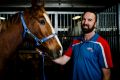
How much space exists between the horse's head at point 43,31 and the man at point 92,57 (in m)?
0.34

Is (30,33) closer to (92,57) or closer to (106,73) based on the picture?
(92,57)

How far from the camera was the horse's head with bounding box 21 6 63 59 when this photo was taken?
10.7ft

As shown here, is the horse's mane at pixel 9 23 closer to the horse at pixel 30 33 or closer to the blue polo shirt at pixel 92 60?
the horse at pixel 30 33

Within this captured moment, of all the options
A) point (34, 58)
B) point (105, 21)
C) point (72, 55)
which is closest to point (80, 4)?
point (105, 21)

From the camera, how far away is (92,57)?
10.2 ft

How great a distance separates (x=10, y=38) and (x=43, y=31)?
48 cm

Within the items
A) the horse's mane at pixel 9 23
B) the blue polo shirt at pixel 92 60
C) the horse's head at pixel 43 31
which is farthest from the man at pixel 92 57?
the horse's mane at pixel 9 23

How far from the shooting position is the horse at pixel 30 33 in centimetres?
327

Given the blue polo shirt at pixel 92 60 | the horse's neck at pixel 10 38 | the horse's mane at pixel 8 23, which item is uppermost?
the horse's mane at pixel 8 23

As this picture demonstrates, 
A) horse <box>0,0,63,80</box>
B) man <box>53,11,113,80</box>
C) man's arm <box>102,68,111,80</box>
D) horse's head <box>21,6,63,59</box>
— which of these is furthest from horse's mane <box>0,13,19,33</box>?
man's arm <box>102,68,111,80</box>

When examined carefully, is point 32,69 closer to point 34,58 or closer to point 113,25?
point 34,58

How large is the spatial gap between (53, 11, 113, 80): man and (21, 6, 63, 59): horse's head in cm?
34

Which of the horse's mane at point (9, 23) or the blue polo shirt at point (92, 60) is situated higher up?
the horse's mane at point (9, 23)

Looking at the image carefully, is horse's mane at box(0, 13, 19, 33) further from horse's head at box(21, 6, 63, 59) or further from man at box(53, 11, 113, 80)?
man at box(53, 11, 113, 80)
